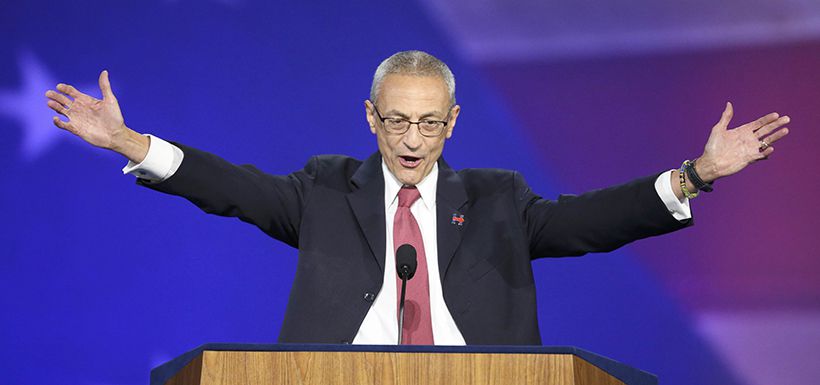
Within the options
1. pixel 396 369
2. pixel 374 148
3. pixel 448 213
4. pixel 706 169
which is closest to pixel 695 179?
pixel 706 169

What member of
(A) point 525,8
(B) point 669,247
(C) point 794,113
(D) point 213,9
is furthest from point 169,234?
(C) point 794,113

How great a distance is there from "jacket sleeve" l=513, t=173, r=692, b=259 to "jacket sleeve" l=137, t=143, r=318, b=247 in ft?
1.78

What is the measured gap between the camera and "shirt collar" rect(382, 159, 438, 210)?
247 centimetres

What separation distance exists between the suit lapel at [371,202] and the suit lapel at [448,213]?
0.44 ft

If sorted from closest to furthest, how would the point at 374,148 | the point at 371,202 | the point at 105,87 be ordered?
1. the point at 105,87
2. the point at 371,202
3. the point at 374,148

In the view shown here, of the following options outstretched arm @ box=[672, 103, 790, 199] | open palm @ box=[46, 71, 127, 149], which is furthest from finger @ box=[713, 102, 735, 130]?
open palm @ box=[46, 71, 127, 149]

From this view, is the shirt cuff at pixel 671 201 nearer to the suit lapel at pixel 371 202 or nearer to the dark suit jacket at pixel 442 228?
the dark suit jacket at pixel 442 228

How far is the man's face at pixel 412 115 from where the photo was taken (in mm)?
2418

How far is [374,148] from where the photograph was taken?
10.9 feet

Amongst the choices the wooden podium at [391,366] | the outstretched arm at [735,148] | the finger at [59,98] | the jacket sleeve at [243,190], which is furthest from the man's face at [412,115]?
the wooden podium at [391,366]

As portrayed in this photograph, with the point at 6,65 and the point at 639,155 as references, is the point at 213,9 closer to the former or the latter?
the point at 6,65

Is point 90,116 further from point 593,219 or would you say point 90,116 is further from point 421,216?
point 593,219

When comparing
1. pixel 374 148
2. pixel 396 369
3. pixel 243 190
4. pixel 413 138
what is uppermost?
pixel 374 148

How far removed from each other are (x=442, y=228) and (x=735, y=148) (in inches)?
27.1
